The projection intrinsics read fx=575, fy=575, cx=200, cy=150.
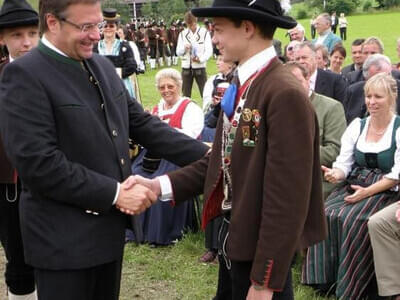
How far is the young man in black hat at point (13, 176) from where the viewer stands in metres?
3.37

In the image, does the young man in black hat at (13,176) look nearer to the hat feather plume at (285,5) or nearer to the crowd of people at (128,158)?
the crowd of people at (128,158)

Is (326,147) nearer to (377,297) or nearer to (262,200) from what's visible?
(377,297)

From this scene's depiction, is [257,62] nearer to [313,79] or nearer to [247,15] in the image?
[247,15]

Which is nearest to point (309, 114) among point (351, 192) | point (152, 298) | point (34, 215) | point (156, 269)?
point (34, 215)

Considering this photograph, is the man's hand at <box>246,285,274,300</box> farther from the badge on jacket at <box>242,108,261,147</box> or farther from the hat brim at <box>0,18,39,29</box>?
the hat brim at <box>0,18,39,29</box>

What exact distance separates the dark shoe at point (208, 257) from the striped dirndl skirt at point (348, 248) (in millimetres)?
974

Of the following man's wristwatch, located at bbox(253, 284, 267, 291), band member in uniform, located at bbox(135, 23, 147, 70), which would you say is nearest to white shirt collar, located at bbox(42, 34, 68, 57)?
man's wristwatch, located at bbox(253, 284, 267, 291)

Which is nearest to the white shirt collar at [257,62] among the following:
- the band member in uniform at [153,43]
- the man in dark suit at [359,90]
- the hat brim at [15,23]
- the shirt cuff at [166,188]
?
the shirt cuff at [166,188]

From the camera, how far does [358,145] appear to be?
4.43 m

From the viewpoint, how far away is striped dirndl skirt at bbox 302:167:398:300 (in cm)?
411

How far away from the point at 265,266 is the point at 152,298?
2412 millimetres

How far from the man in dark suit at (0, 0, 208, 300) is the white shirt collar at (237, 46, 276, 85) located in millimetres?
651

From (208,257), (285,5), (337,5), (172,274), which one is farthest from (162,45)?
(337,5)

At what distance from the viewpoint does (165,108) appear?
5.89 metres
